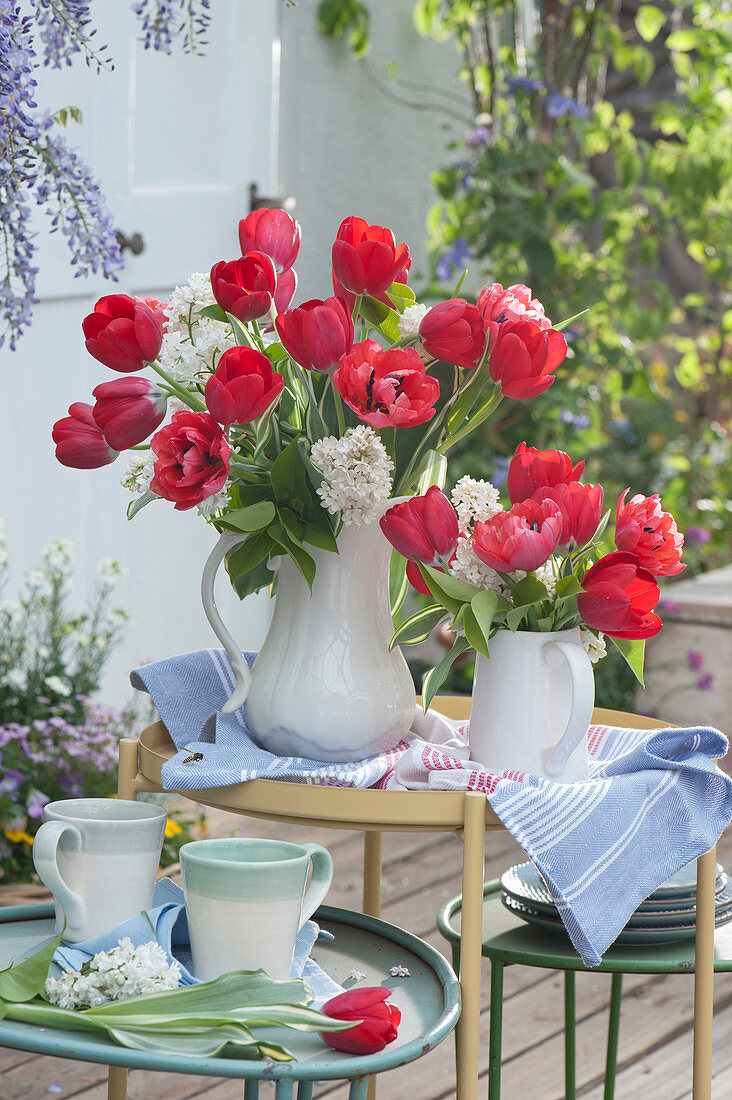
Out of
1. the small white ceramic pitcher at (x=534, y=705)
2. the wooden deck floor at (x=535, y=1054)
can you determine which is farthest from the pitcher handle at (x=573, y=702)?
the wooden deck floor at (x=535, y=1054)

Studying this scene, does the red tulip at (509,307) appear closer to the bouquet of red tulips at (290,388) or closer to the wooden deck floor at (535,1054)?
the bouquet of red tulips at (290,388)

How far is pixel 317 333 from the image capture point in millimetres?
903

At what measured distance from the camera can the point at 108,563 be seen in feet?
7.63

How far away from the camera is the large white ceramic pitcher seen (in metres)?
0.99

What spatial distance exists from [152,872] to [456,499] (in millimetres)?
365

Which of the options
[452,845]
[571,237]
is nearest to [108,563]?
[452,845]

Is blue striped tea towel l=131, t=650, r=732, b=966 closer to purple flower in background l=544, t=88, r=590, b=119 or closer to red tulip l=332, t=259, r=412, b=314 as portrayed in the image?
red tulip l=332, t=259, r=412, b=314

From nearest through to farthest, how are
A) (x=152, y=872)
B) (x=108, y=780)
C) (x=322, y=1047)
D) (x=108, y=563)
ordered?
1. (x=322, y=1047)
2. (x=152, y=872)
3. (x=108, y=780)
4. (x=108, y=563)

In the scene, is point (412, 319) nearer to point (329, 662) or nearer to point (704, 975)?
point (329, 662)

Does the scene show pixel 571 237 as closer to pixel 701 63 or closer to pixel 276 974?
pixel 701 63

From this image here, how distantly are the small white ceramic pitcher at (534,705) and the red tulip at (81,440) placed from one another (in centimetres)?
33

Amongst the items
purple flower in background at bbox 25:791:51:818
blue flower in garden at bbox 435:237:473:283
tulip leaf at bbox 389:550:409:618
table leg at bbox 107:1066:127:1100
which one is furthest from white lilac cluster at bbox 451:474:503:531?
blue flower in garden at bbox 435:237:473:283

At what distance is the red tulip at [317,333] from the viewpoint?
2.95 ft

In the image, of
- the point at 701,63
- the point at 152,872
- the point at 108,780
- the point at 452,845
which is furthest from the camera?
the point at 701,63
